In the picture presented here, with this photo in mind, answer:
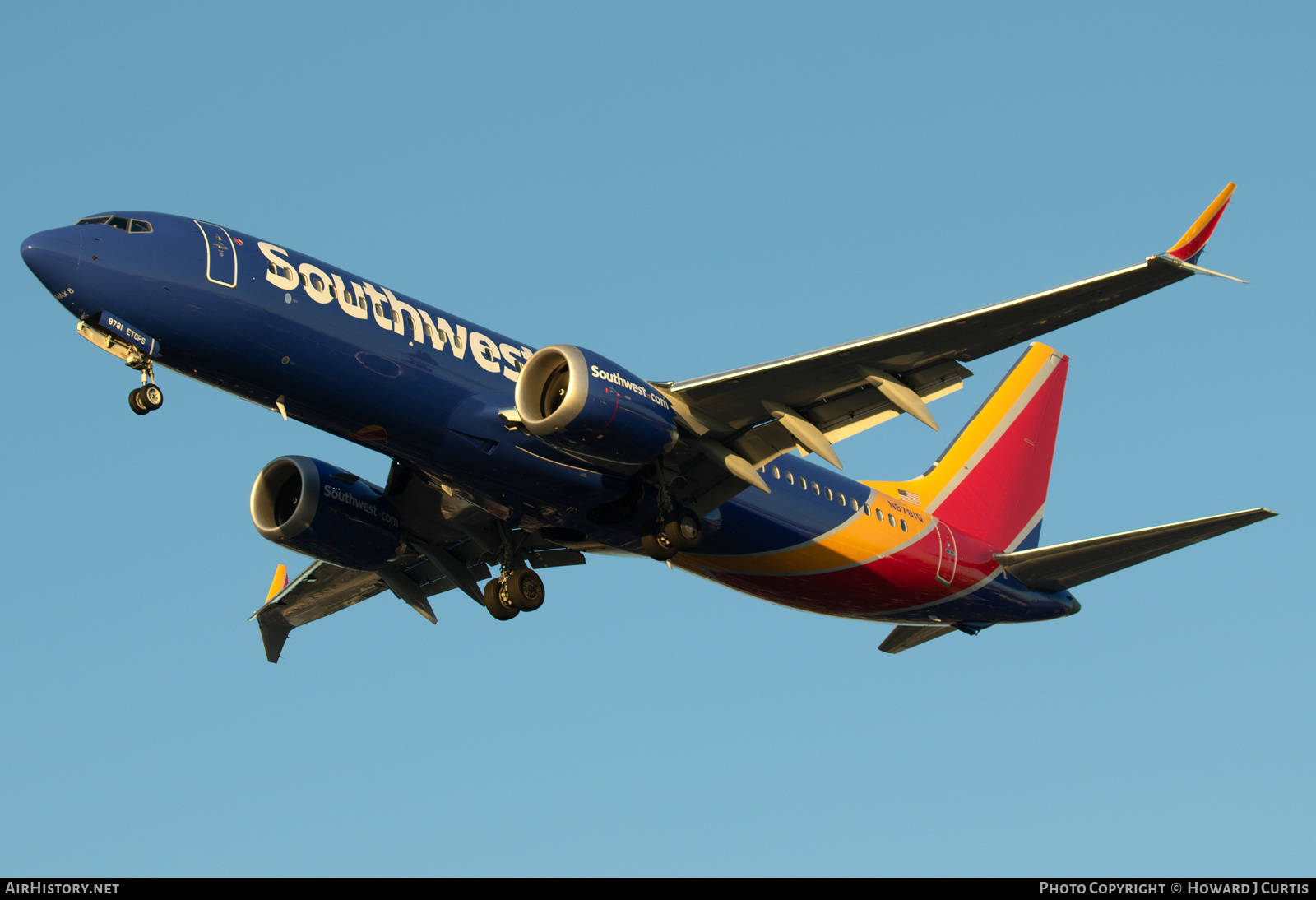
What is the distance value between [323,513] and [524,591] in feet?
14.4

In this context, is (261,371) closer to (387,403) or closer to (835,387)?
(387,403)

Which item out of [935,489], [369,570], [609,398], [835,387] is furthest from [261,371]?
[935,489]

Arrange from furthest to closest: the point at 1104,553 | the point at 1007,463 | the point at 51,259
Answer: the point at 1007,463 → the point at 1104,553 → the point at 51,259

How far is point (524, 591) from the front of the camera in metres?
28.9

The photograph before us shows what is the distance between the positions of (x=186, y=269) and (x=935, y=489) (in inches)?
731

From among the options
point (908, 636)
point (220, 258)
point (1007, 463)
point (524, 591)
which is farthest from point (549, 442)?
point (1007, 463)

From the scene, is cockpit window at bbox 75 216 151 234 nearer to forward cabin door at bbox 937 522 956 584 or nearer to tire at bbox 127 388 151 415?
tire at bbox 127 388 151 415

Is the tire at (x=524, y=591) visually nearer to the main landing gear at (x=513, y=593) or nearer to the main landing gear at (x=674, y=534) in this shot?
the main landing gear at (x=513, y=593)

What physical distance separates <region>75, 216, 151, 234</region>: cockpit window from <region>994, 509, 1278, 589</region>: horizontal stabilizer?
63.9 feet

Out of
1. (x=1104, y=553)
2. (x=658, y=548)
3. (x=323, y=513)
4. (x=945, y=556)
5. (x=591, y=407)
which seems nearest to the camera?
(x=591, y=407)

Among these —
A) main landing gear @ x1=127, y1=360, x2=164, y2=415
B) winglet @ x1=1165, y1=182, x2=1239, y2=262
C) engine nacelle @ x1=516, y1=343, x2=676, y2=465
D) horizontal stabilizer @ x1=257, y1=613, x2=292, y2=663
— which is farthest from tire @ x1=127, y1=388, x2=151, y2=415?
winglet @ x1=1165, y1=182, x2=1239, y2=262

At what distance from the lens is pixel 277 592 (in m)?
34.0

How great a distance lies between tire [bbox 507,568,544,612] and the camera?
28.9m

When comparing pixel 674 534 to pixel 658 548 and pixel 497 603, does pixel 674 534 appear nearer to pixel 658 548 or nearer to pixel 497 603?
pixel 658 548
